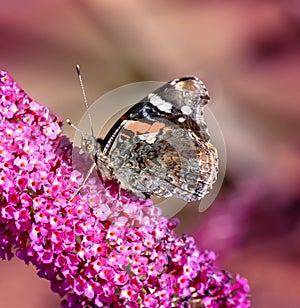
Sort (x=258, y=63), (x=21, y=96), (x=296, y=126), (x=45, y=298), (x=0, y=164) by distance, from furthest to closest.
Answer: (x=258, y=63) < (x=296, y=126) < (x=45, y=298) < (x=21, y=96) < (x=0, y=164)

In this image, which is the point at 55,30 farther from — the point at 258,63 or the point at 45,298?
the point at 45,298

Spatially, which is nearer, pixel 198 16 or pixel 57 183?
pixel 57 183

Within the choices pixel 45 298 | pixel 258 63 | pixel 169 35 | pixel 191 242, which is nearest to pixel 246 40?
pixel 258 63

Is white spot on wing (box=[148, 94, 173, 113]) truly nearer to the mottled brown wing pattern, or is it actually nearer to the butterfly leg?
the mottled brown wing pattern

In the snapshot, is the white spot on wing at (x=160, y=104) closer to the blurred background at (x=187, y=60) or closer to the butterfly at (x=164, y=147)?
the butterfly at (x=164, y=147)

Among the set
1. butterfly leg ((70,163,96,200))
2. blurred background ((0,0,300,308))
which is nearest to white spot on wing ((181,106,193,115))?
butterfly leg ((70,163,96,200))

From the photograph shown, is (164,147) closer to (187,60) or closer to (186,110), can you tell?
(186,110)

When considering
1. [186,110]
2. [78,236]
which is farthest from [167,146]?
[78,236]
